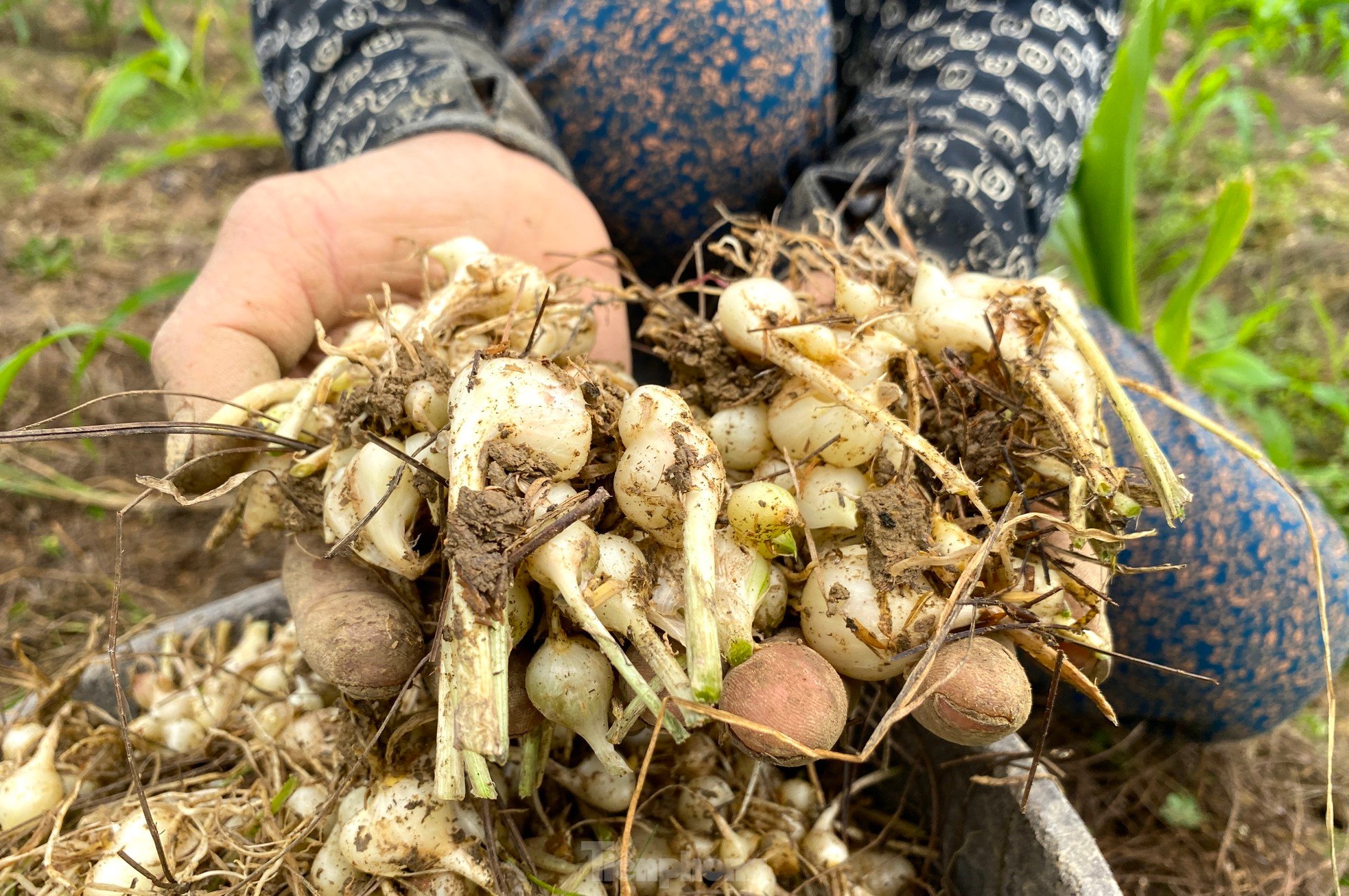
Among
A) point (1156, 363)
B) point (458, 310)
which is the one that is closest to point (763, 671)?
point (458, 310)

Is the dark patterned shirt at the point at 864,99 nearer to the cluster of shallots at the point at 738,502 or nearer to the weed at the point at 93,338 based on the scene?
the weed at the point at 93,338

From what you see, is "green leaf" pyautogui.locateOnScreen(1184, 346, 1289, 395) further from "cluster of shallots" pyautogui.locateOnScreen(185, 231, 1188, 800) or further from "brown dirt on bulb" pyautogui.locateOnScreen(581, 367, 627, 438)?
"brown dirt on bulb" pyautogui.locateOnScreen(581, 367, 627, 438)

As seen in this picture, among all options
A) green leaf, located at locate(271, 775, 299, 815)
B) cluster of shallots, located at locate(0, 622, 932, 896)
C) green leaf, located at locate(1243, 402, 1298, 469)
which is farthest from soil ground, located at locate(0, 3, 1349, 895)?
green leaf, located at locate(1243, 402, 1298, 469)

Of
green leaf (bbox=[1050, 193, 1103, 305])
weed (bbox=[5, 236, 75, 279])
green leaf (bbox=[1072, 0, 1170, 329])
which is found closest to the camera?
green leaf (bbox=[1072, 0, 1170, 329])

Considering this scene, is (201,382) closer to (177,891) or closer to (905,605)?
(177,891)

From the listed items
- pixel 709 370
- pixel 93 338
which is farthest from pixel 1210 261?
pixel 93 338
